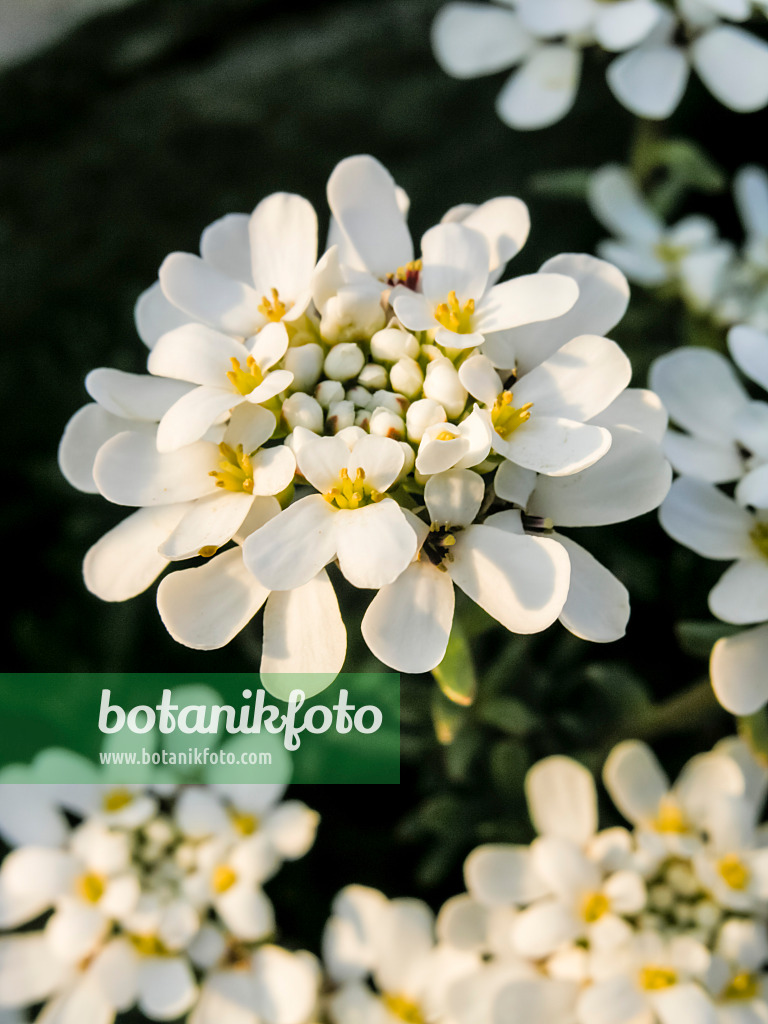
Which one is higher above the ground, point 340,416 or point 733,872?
point 340,416

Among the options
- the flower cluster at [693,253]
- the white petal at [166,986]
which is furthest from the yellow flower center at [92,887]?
the flower cluster at [693,253]

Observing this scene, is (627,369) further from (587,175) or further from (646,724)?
(587,175)

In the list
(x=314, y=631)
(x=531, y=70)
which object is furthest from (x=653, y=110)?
(x=314, y=631)

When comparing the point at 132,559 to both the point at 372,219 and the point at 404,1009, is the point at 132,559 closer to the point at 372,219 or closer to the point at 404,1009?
the point at 372,219

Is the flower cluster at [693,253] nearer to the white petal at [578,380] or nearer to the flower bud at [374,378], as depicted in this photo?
the white petal at [578,380]

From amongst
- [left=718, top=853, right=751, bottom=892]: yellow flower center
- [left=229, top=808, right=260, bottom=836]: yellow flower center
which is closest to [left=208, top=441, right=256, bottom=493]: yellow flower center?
[left=229, top=808, right=260, bottom=836]: yellow flower center

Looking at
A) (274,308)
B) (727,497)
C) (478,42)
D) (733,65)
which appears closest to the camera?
(274,308)

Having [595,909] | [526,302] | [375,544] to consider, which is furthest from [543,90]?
[595,909]
